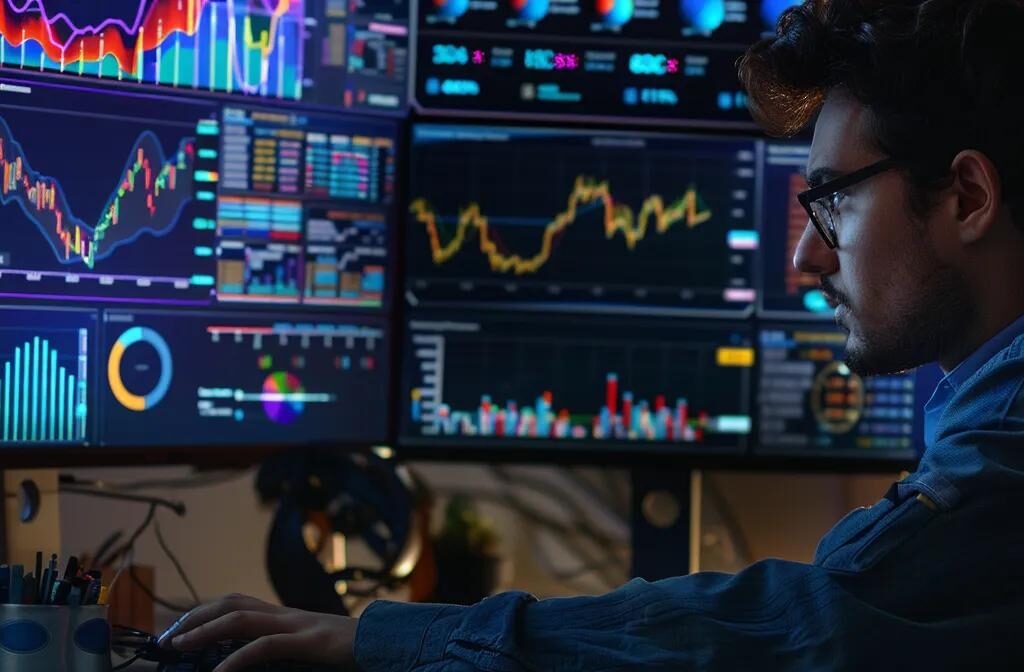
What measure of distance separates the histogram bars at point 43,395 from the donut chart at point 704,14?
2.75 feet

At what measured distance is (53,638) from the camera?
38.5 inches

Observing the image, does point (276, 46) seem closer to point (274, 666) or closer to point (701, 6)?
point (701, 6)

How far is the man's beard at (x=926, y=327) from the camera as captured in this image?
983 millimetres

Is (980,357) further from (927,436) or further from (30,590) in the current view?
(30,590)

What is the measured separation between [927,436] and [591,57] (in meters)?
0.75

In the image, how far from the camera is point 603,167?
1640mm

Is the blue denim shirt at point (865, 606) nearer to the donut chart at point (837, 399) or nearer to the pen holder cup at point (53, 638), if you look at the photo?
the pen holder cup at point (53, 638)

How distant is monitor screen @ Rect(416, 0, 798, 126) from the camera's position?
160 cm

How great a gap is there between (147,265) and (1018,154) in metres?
0.90

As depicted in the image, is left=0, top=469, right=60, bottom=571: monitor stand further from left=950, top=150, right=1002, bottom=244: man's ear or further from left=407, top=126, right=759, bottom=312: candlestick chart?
left=950, top=150, right=1002, bottom=244: man's ear

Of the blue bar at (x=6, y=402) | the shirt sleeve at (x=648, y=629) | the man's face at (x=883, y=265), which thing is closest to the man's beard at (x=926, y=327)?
the man's face at (x=883, y=265)

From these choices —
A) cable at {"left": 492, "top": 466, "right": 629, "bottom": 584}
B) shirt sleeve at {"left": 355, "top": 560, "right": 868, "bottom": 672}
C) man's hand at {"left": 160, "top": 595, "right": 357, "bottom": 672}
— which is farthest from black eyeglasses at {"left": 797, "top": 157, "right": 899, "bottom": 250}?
cable at {"left": 492, "top": 466, "right": 629, "bottom": 584}

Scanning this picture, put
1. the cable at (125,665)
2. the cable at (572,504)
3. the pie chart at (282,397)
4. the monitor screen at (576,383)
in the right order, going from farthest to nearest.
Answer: the cable at (572,504) → the monitor screen at (576,383) → the pie chart at (282,397) → the cable at (125,665)

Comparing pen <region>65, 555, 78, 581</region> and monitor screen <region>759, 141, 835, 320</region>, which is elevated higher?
monitor screen <region>759, 141, 835, 320</region>
